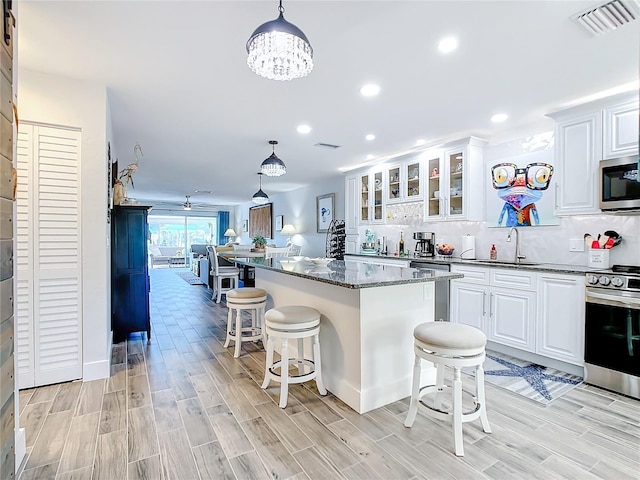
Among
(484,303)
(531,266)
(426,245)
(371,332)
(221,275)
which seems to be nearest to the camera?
(371,332)

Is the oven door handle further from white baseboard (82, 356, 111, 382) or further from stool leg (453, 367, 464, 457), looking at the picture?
white baseboard (82, 356, 111, 382)

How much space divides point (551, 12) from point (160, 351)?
4.20 m

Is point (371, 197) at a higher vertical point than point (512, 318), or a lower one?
higher

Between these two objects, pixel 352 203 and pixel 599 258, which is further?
pixel 352 203

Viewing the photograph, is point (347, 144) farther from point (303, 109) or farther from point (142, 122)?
point (142, 122)

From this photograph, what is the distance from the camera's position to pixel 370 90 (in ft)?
9.48

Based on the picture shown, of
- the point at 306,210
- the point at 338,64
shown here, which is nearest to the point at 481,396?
the point at 338,64

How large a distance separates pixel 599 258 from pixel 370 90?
259 centimetres

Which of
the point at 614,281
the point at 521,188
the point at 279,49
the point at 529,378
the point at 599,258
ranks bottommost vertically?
the point at 529,378

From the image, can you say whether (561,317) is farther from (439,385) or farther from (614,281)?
(439,385)

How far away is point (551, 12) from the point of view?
6.15 feet

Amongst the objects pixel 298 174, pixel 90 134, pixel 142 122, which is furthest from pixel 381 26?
pixel 298 174

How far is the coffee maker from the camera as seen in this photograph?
483 cm

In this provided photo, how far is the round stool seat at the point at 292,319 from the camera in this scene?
7.84 ft
